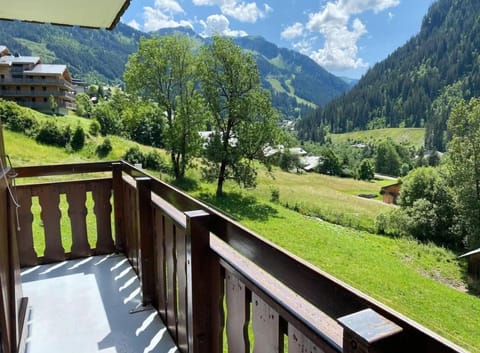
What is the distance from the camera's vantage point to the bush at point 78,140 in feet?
55.0

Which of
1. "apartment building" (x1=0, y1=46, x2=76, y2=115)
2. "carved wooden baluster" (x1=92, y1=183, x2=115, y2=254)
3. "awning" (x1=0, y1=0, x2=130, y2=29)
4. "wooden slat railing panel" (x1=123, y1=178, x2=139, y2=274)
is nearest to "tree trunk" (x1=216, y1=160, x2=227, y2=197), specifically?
"carved wooden baluster" (x1=92, y1=183, x2=115, y2=254)

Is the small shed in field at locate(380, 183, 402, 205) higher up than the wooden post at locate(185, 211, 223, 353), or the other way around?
the wooden post at locate(185, 211, 223, 353)

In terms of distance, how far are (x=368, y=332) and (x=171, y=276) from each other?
1.18 m

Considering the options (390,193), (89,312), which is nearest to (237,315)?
(89,312)

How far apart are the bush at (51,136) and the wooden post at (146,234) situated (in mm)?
16725

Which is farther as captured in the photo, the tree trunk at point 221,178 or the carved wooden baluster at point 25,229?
the tree trunk at point 221,178

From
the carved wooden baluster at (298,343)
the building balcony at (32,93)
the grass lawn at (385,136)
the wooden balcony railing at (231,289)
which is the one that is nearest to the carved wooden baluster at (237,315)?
the wooden balcony railing at (231,289)

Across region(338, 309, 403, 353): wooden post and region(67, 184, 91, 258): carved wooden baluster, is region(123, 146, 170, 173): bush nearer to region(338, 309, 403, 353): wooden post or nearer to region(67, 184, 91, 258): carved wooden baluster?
region(67, 184, 91, 258): carved wooden baluster

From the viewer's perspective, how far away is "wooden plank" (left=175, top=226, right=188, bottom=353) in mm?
1292

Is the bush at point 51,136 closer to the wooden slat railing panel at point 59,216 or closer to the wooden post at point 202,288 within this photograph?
the wooden slat railing panel at point 59,216

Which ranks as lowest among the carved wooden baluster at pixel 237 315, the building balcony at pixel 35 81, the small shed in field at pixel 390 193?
the small shed in field at pixel 390 193

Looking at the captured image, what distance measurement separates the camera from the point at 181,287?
137 centimetres

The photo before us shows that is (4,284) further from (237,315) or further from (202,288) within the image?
(237,315)

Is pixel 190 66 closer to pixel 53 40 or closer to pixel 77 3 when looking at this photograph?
pixel 77 3
